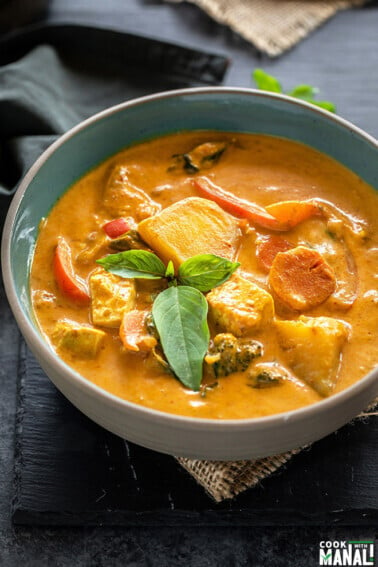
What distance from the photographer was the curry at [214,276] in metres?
2.57

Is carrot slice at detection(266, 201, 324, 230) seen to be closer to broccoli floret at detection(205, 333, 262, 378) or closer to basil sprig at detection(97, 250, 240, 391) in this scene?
basil sprig at detection(97, 250, 240, 391)

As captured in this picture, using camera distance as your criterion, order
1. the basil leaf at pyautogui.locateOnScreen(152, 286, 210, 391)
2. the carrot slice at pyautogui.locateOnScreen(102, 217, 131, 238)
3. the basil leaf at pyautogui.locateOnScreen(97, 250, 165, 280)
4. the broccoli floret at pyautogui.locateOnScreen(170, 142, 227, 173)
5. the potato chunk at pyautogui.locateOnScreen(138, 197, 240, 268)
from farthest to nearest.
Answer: the broccoli floret at pyautogui.locateOnScreen(170, 142, 227, 173) → the carrot slice at pyautogui.locateOnScreen(102, 217, 131, 238) → the potato chunk at pyautogui.locateOnScreen(138, 197, 240, 268) → the basil leaf at pyautogui.locateOnScreen(97, 250, 165, 280) → the basil leaf at pyautogui.locateOnScreen(152, 286, 210, 391)

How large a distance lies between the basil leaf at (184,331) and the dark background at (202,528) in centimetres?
54

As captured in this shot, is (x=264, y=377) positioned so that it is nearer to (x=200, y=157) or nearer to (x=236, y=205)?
(x=236, y=205)

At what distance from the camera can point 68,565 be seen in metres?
2.60

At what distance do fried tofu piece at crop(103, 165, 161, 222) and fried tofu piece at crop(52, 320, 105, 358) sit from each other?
573 mm

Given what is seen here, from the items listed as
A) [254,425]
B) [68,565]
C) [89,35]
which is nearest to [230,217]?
[254,425]

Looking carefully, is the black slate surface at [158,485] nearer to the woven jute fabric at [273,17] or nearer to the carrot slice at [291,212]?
the carrot slice at [291,212]

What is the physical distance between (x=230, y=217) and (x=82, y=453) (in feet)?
3.30

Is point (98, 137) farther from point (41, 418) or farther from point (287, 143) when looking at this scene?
point (41, 418)

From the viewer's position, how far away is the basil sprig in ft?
8.29

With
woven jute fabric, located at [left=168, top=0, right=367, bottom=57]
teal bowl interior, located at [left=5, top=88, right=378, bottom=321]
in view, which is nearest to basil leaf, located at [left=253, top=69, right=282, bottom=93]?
teal bowl interior, located at [left=5, top=88, right=378, bottom=321]

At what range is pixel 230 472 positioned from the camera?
8.80 feet

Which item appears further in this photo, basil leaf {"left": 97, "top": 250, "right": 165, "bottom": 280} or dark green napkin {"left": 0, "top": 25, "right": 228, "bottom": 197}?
dark green napkin {"left": 0, "top": 25, "right": 228, "bottom": 197}
